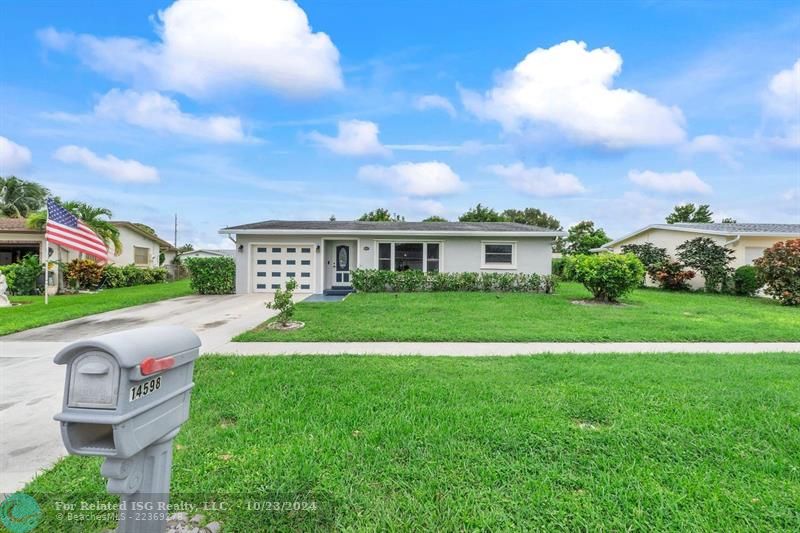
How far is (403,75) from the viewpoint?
45.0ft

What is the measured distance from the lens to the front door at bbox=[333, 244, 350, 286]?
15.3m

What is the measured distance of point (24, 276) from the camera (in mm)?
14414

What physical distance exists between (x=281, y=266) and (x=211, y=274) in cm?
259

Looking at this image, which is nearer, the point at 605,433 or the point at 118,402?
the point at 118,402

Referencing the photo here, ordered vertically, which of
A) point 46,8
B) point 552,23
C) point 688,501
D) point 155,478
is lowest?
point 688,501

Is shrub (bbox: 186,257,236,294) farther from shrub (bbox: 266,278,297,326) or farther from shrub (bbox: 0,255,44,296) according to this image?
shrub (bbox: 266,278,297,326)

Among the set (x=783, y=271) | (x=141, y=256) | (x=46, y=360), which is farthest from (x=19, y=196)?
(x=783, y=271)

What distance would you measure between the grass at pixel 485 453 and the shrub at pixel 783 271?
1114cm

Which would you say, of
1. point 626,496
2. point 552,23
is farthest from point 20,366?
point 552,23

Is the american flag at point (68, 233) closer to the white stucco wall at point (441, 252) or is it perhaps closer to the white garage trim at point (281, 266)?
the white stucco wall at point (441, 252)

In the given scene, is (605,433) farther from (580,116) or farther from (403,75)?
(580,116)

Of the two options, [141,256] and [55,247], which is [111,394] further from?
[141,256]

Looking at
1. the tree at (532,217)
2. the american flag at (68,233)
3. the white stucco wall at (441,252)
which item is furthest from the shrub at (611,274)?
the tree at (532,217)

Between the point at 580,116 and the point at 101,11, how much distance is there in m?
16.2
